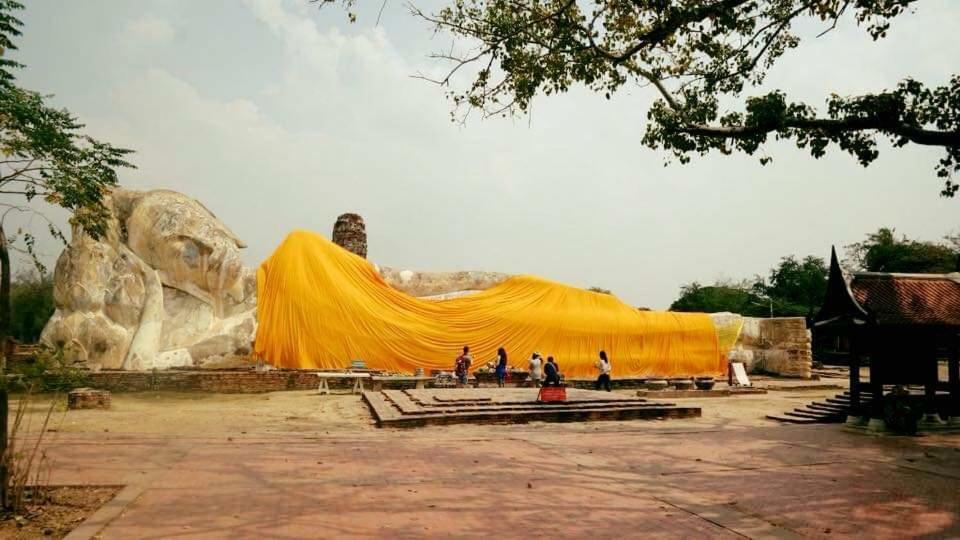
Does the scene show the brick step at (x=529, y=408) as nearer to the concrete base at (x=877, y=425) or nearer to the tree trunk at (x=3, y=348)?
the concrete base at (x=877, y=425)

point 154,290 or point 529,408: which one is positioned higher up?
point 154,290

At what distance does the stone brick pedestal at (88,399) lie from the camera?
32.4ft

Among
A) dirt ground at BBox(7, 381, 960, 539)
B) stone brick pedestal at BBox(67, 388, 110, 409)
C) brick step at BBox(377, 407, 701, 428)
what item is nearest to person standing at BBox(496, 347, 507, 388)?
brick step at BBox(377, 407, 701, 428)

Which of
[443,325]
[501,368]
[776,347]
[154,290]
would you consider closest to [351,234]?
[443,325]

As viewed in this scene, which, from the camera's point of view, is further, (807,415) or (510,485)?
(807,415)

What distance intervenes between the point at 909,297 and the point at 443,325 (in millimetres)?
10626

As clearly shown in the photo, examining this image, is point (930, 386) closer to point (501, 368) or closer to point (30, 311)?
point (501, 368)

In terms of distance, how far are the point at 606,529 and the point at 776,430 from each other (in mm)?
5849

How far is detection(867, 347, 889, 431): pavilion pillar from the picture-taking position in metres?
8.87

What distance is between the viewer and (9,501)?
425 centimetres

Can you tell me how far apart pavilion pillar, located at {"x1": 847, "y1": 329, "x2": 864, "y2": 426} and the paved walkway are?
1.26 m

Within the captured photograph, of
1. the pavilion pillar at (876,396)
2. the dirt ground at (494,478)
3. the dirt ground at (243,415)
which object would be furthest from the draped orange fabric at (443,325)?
the pavilion pillar at (876,396)

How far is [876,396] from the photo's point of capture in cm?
917

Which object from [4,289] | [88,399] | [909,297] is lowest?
[88,399]
